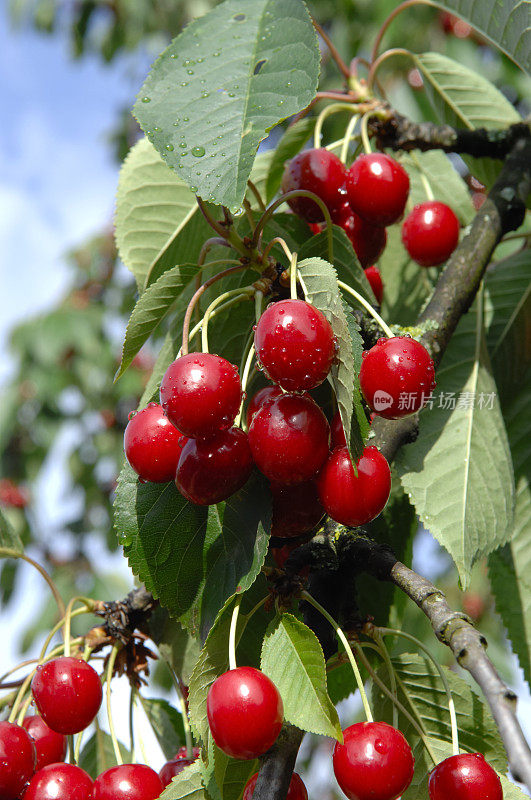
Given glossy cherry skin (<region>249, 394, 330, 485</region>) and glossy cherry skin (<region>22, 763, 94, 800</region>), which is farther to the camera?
glossy cherry skin (<region>22, 763, 94, 800</region>)

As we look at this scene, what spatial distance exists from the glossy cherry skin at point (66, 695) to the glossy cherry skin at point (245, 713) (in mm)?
372

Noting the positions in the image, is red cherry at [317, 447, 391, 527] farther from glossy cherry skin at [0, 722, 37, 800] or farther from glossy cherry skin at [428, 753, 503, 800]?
glossy cherry skin at [0, 722, 37, 800]

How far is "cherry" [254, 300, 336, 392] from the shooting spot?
92cm

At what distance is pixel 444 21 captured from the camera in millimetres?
4473

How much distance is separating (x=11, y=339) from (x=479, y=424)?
479 cm

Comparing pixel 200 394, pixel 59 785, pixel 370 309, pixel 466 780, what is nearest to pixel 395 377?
pixel 370 309

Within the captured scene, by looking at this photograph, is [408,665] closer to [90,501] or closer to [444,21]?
[444,21]

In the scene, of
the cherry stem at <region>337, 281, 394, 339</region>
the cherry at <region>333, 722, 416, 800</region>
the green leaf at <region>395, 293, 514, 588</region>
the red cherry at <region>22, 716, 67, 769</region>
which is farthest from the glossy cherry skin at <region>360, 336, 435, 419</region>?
the red cherry at <region>22, 716, 67, 769</region>

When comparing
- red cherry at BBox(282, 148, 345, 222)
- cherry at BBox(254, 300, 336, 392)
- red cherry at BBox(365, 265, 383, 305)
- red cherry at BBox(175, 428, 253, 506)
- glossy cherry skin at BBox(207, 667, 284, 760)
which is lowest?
glossy cherry skin at BBox(207, 667, 284, 760)

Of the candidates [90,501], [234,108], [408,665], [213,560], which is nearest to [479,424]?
[408,665]

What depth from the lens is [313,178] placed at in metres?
1.30

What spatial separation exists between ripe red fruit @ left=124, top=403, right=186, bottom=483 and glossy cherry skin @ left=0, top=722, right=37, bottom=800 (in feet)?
1.55

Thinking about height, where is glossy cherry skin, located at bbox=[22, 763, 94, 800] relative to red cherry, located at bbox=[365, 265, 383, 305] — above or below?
below

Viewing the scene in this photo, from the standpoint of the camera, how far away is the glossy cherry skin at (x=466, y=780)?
910 mm
